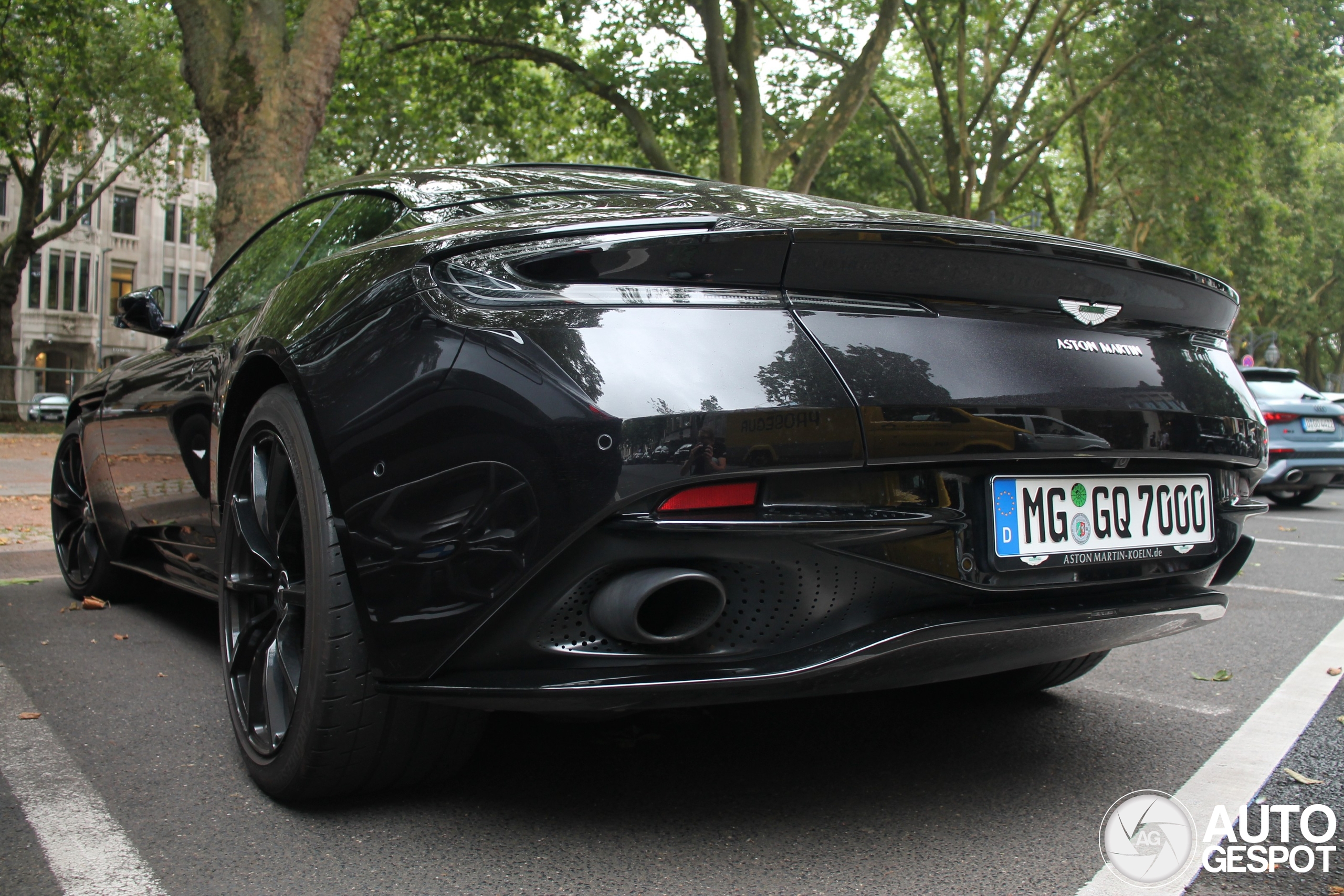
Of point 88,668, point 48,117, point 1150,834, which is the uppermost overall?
point 48,117

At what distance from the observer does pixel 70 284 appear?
45.3 m

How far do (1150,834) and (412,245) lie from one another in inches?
71.1

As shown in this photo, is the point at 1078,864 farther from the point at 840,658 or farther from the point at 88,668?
the point at 88,668

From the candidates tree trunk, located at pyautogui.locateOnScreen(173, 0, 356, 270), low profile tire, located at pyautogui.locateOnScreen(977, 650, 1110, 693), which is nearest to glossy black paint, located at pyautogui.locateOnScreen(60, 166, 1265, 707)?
low profile tire, located at pyautogui.locateOnScreen(977, 650, 1110, 693)

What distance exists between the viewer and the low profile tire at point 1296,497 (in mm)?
12469

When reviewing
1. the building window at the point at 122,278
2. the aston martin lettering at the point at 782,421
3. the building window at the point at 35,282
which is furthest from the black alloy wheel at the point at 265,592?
the building window at the point at 122,278

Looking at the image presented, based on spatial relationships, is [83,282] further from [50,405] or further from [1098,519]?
[1098,519]

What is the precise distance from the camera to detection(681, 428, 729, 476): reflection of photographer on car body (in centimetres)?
182

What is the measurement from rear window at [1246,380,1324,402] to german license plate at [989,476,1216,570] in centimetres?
1089

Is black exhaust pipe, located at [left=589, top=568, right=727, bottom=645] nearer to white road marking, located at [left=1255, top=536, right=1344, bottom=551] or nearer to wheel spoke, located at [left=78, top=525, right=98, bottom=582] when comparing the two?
wheel spoke, located at [left=78, top=525, right=98, bottom=582]

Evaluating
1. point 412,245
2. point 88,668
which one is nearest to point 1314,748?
point 412,245

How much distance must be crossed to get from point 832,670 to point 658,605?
1.00ft

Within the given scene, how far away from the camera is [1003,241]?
2184 mm

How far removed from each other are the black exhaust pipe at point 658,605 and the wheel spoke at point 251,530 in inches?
38.5
